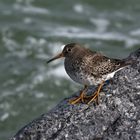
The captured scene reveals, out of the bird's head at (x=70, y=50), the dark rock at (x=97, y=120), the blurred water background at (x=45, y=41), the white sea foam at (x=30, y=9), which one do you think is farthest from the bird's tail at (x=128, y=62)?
the white sea foam at (x=30, y=9)

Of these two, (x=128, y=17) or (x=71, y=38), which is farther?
(x=128, y=17)

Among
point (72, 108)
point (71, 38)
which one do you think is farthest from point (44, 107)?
point (72, 108)

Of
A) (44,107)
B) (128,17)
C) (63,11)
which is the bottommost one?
(44,107)

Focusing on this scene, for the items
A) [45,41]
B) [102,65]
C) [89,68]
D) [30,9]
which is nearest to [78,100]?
[89,68]

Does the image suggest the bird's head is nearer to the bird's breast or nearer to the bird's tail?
the bird's breast

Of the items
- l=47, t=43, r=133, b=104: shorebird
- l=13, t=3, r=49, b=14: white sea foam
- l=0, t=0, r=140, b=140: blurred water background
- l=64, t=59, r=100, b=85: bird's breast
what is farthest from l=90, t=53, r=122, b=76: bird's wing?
l=13, t=3, r=49, b=14: white sea foam

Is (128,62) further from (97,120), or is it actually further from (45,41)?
(45,41)

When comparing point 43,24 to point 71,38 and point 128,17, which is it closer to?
point 71,38

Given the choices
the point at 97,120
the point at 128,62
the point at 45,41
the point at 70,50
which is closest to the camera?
the point at 97,120
